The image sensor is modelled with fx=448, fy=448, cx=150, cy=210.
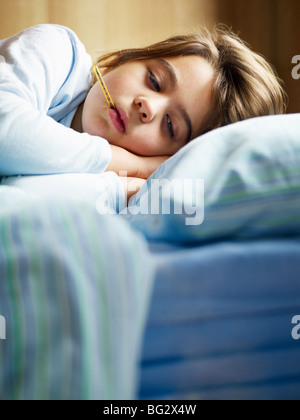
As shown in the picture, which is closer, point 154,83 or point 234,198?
point 234,198

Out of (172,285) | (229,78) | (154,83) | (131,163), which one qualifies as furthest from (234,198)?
(229,78)

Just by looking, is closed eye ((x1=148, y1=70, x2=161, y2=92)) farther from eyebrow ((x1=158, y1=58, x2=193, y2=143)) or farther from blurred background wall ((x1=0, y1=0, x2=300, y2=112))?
blurred background wall ((x1=0, y1=0, x2=300, y2=112))

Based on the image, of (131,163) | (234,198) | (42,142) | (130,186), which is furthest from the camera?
(131,163)

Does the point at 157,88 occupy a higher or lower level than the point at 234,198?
higher

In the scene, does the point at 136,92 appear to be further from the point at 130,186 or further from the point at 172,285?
the point at 172,285

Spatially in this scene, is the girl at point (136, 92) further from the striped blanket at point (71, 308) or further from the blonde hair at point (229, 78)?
the striped blanket at point (71, 308)

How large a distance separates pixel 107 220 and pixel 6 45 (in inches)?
28.2

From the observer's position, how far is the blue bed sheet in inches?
15.1

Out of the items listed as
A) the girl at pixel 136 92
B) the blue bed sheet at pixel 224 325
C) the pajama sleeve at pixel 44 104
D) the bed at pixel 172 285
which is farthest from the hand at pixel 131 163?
the blue bed sheet at pixel 224 325

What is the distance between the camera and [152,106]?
955 millimetres

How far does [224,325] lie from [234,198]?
125 millimetres

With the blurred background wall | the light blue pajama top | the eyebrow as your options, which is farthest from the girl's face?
the blurred background wall

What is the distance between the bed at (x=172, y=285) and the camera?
32 centimetres

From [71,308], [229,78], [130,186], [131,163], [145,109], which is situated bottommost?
[71,308]
